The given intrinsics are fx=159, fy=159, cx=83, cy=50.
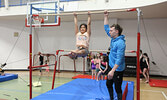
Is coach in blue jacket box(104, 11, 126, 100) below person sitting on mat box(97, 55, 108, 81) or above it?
above

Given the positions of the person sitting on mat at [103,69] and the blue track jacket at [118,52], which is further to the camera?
the person sitting on mat at [103,69]

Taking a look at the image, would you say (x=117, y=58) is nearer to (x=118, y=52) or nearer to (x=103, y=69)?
(x=118, y=52)

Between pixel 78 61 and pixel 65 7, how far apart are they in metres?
3.54

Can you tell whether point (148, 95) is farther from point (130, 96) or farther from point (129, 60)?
point (129, 60)

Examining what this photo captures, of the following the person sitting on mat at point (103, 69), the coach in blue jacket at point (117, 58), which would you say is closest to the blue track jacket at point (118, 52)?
the coach in blue jacket at point (117, 58)

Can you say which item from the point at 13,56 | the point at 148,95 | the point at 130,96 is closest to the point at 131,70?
the point at 148,95

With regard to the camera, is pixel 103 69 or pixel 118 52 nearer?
pixel 118 52

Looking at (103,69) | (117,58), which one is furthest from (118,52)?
(103,69)

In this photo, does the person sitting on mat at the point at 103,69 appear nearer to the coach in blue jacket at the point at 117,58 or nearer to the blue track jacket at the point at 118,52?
the coach in blue jacket at the point at 117,58

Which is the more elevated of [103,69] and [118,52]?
[118,52]

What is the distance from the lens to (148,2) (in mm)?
5895

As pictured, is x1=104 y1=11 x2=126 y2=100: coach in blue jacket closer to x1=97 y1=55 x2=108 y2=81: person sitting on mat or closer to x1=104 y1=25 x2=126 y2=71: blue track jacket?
x1=104 y1=25 x2=126 y2=71: blue track jacket

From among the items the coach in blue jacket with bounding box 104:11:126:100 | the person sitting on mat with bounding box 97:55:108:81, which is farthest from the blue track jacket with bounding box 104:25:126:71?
the person sitting on mat with bounding box 97:55:108:81

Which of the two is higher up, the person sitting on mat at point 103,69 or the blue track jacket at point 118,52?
the blue track jacket at point 118,52
